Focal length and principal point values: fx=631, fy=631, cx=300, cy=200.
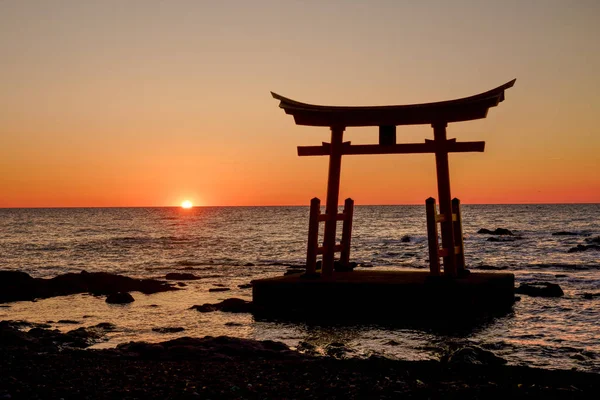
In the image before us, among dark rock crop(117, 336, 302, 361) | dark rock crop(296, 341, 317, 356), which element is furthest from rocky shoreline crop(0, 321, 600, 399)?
dark rock crop(296, 341, 317, 356)

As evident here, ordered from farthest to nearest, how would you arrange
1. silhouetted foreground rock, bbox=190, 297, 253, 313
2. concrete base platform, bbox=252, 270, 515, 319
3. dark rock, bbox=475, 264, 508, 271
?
dark rock, bbox=475, 264, 508, 271
silhouetted foreground rock, bbox=190, 297, 253, 313
concrete base platform, bbox=252, 270, 515, 319

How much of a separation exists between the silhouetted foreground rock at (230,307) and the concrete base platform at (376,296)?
3.85ft

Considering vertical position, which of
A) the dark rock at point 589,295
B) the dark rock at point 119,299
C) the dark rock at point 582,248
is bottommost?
the dark rock at point 582,248

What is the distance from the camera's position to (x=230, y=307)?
16.9 m

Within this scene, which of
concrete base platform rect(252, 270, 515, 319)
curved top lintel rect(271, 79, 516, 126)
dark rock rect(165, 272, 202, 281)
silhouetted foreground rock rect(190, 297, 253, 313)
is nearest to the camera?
concrete base platform rect(252, 270, 515, 319)

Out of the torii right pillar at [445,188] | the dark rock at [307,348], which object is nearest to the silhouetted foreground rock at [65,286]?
the dark rock at [307,348]

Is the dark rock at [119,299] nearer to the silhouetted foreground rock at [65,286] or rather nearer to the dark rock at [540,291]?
the silhouetted foreground rock at [65,286]

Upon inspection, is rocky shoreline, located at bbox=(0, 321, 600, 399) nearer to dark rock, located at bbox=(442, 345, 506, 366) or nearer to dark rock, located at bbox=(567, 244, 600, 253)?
dark rock, located at bbox=(442, 345, 506, 366)

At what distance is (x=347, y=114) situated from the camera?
15570 millimetres

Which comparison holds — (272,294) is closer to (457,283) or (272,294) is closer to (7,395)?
(457,283)

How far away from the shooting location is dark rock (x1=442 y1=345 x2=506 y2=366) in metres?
10.1

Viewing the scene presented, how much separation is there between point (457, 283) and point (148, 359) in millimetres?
7430

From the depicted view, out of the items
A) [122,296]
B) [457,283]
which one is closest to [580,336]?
[457,283]

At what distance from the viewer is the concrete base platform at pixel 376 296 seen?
14375 millimetres
